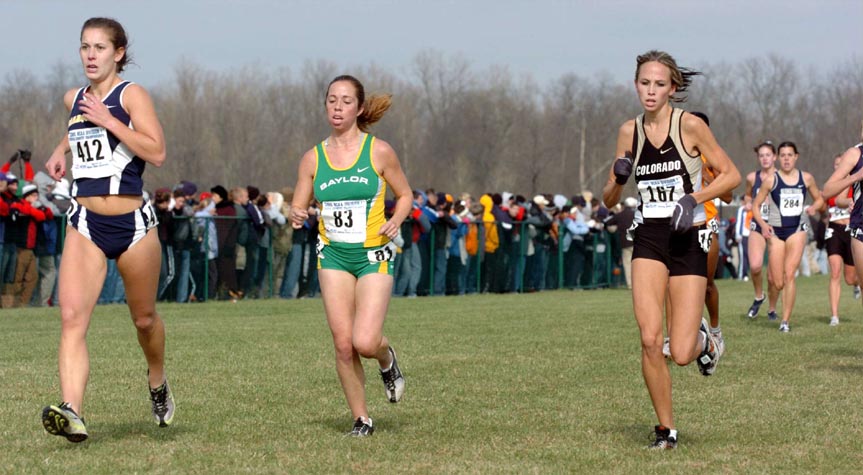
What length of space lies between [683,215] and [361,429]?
8.02 feet

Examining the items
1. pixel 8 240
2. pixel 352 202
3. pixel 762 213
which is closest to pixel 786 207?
pixel 762 213

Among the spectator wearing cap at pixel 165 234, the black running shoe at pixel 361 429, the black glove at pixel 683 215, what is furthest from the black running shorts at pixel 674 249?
the spectator wearing cap at pixel 165 234

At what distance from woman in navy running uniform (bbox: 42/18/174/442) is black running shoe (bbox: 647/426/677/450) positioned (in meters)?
3.17

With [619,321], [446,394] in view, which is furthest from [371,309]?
[619,321]

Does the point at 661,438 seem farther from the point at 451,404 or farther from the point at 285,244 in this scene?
the point at 285,244

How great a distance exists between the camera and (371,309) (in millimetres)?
8102

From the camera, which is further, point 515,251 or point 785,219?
point 515,251

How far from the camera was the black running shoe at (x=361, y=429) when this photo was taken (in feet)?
26.6

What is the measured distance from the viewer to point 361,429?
26.7ft

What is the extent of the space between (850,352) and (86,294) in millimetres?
9296

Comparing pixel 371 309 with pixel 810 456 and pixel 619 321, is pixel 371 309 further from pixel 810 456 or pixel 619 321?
pixel 619 321

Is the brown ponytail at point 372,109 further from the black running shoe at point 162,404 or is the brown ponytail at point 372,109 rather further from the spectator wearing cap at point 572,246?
the spectator wearing cap at point 572,246

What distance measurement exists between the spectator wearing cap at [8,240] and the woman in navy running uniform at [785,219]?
11149mm

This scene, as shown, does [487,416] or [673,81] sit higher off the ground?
[673,81]
